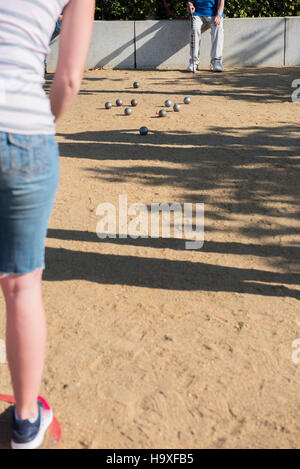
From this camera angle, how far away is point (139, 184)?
628 centimetres

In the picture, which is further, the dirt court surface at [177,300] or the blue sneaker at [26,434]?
the dirt court surface at [177,300]

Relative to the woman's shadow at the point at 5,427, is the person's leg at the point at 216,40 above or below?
above

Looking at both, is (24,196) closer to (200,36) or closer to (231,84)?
(231,84)

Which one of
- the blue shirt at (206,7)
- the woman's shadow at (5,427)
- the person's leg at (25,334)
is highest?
the blue shirt at (206,7)

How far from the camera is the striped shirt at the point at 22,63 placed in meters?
2.04

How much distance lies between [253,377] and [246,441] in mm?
504

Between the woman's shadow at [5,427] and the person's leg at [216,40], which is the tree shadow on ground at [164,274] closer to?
the woman's shadow at [5,427]

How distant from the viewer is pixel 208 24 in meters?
13.5

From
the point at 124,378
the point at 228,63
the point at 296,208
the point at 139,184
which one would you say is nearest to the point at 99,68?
the point at 228,63

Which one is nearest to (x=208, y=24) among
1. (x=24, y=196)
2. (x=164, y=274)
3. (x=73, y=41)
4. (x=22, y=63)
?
(x=164, y=274)

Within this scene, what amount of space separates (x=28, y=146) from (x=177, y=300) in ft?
7.22

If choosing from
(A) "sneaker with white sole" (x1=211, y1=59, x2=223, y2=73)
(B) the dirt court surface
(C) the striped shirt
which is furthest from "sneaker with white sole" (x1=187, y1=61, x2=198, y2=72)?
(C) the striped shirt

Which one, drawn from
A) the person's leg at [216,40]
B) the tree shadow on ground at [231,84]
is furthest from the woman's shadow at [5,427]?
the person's leg at [216,40]

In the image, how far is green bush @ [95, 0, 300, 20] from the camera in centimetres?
1474
